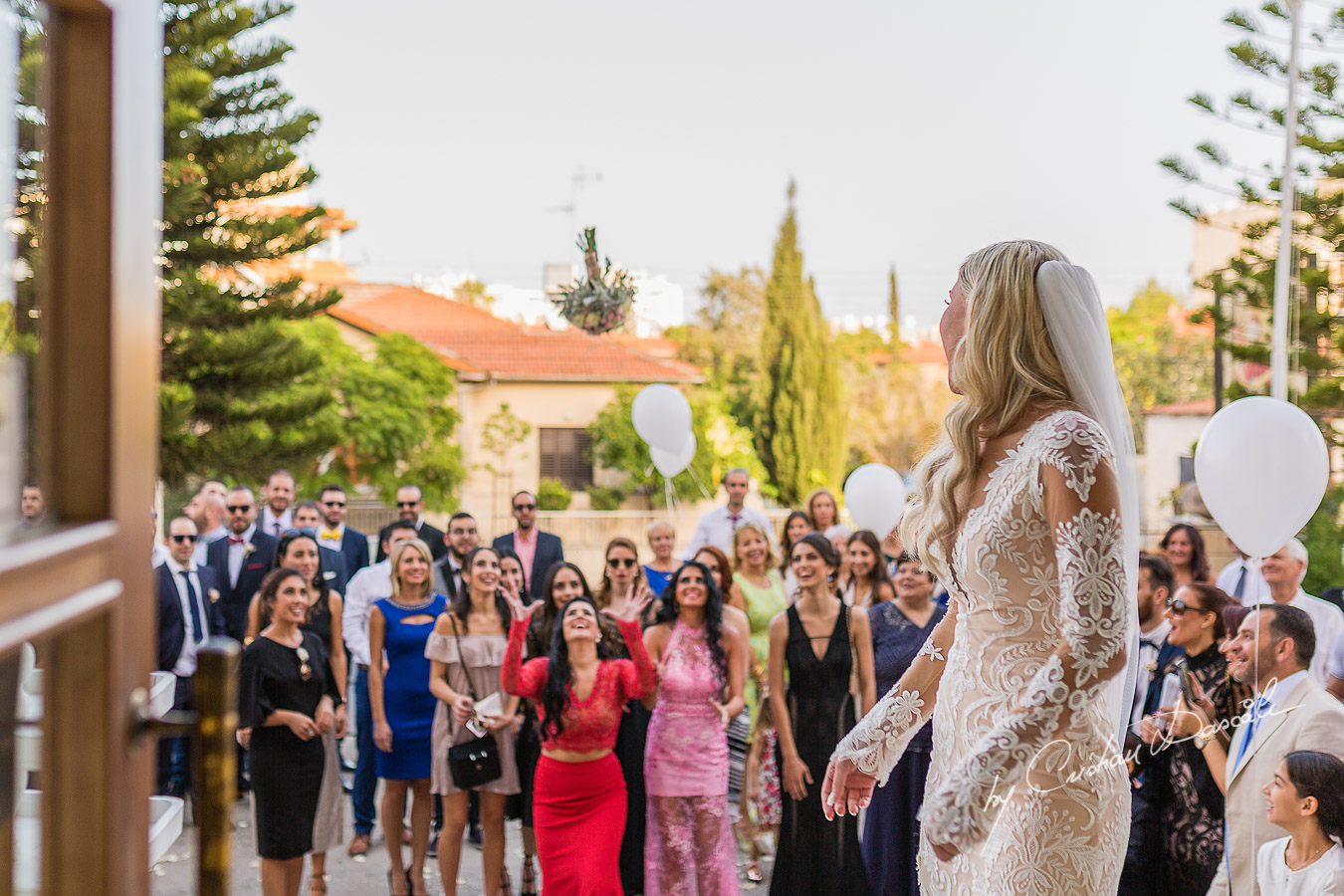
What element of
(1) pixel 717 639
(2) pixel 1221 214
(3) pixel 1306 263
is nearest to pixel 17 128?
(1) pixel 717 639

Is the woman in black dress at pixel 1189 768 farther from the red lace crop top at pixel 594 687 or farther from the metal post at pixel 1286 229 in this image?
the metal post at pixel 1286 229

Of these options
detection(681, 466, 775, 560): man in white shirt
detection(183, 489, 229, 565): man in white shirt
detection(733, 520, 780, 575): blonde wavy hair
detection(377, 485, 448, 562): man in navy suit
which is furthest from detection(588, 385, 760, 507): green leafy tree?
detection(733, 520, 780, 575): blonde wavy hair

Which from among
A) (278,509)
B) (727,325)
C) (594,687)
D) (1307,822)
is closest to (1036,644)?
(1307,822)

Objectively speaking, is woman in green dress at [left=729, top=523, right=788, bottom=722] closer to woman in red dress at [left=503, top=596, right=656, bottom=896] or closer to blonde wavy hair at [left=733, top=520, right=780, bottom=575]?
blonde wavy hair at [left=733, top=520, right=780, bottom=575]

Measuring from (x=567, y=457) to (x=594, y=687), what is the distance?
21013mm

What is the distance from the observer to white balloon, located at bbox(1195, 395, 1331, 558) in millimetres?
5051

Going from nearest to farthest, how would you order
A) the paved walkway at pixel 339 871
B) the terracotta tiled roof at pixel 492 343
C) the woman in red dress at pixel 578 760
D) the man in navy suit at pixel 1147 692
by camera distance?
the man in navy suit at pixel 1147 692 → the woman in red dress at pixel 578 760 → the paved walkway at pixel 339 871 → the terracotta tiled roof at pixel 492 343

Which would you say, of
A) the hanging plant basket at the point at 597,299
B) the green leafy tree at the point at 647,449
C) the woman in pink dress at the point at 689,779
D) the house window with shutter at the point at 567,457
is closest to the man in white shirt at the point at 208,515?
the hanging plant basket at the point at 597,299

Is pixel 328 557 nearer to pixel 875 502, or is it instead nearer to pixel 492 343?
pixel 875 502

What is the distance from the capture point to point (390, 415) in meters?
19.9

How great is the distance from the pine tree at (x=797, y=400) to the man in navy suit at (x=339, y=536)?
791 inches

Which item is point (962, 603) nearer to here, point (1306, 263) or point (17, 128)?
point (17, 128)

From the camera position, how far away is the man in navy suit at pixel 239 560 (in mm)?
7152

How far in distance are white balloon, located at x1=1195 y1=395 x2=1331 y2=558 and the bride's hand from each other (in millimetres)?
3627
